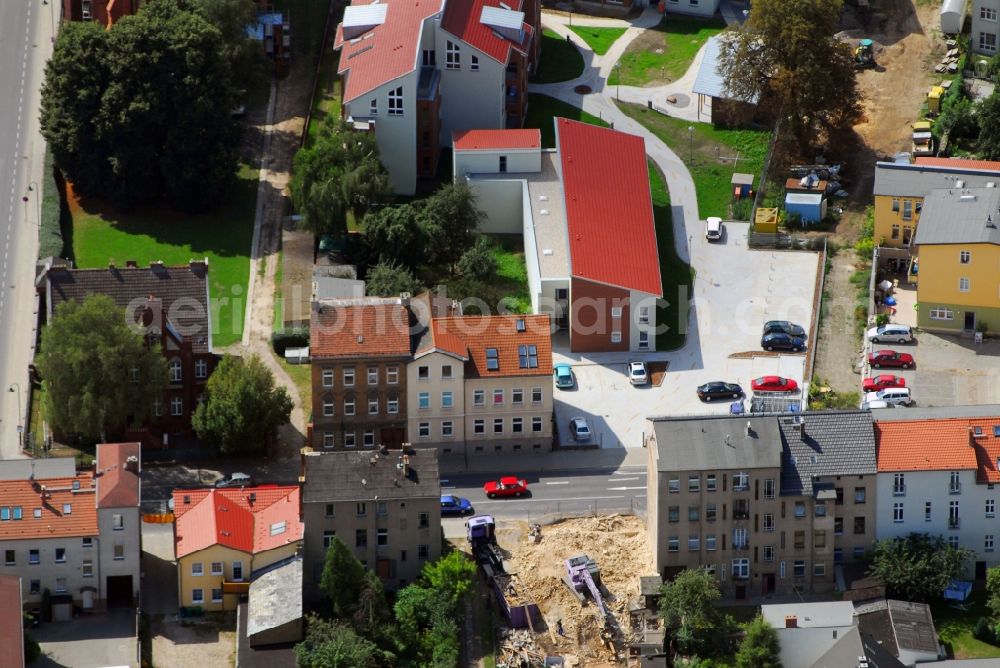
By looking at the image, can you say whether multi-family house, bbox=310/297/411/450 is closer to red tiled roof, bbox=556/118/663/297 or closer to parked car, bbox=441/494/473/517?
parked car, bbox=441/494/473/517

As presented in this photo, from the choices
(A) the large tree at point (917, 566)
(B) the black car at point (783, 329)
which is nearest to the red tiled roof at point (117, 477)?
(A) the large tree at point (917, 566)

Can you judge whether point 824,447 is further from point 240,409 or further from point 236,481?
point 236,481

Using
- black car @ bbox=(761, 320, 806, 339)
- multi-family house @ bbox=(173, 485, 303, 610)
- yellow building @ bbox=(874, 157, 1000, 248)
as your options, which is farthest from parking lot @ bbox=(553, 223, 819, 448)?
multi-family house @ bbox=(173, 485, 303, 610)

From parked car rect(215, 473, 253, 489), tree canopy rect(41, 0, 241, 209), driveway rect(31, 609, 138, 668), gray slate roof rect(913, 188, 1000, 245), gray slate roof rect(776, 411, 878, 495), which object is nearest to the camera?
driveway rect(31, 609, 138, 668)

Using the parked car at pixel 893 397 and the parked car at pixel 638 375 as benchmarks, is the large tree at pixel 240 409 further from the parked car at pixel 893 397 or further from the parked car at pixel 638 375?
the parked car at pixel 893 397

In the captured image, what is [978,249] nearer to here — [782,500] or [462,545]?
[782,500]
